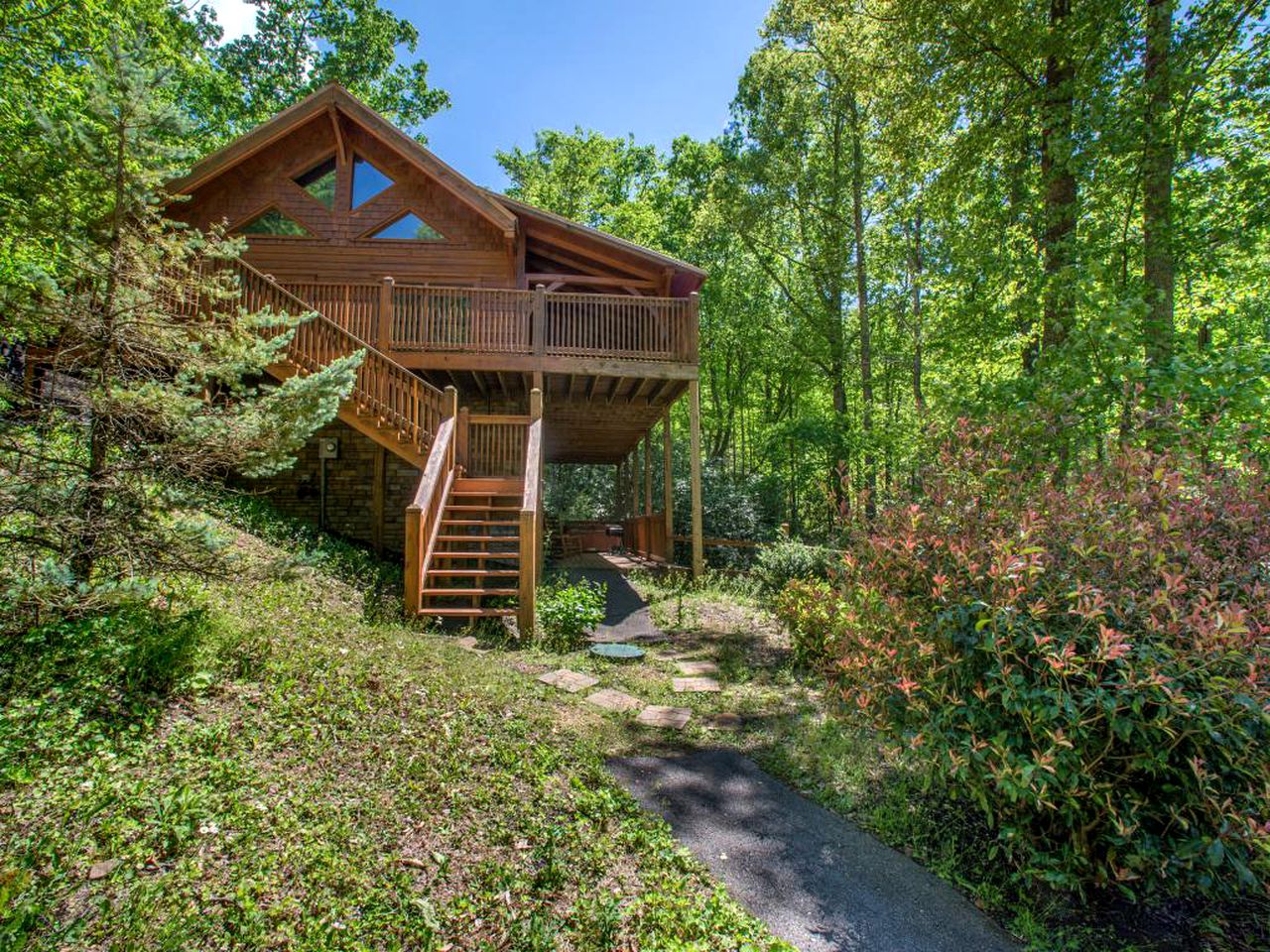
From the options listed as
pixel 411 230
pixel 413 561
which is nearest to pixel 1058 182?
pixel 413 561

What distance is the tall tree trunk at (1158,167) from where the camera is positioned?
651 cm

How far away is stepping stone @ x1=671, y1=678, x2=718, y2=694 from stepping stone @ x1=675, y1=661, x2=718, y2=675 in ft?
0.83

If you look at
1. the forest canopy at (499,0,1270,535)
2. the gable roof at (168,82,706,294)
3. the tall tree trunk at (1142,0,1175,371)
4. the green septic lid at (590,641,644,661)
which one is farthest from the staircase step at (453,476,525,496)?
the tall tree trunk at (1142,0,1175,371)

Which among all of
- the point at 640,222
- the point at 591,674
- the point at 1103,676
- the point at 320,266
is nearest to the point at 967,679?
the point at 1103,676

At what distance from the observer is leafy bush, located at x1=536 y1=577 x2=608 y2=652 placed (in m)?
6.68

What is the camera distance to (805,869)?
9.91ft

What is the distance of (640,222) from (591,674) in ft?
72.1

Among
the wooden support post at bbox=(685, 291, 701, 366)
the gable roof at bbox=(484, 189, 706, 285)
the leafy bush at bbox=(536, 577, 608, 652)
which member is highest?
the gable roof at bbox=(484, 189, 706, 285)

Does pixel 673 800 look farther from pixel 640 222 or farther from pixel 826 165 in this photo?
pixel 640 222

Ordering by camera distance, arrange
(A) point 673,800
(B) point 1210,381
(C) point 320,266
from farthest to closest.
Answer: (C) point 320,266 → (B) point 1210,381 → (A) point 673,800

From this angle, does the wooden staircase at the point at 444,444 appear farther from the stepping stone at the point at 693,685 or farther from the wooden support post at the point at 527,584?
the stepping stone at the point at 693,685

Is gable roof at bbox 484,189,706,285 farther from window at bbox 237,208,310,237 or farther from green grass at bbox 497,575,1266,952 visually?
green grass at bbox 497,575,1266,952

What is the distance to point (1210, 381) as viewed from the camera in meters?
5.15

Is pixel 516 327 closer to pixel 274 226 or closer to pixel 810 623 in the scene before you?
pixel 274 226
